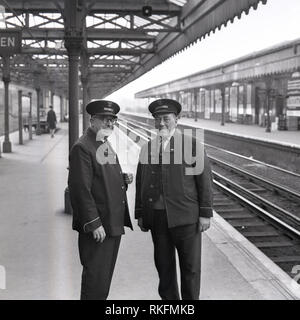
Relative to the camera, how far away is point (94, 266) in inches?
146

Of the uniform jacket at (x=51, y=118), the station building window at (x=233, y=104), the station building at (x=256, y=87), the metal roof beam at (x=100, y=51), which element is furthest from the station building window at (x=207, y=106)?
the metal roof beam at (x=100, y=51)

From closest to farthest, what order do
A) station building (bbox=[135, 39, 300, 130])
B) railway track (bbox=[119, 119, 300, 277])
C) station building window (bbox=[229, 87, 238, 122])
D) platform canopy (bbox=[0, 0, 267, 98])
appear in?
1. railway track (bbox=[119, 119, 300, 277])
2. platform canopy (bbox=[0, 0, 267, 98])
3. station building (bbox=[135, 39, 300, 130])
4. station building window (bbox=[229, 87, 238, 122])

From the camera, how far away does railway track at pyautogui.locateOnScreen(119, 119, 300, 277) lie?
7543mm

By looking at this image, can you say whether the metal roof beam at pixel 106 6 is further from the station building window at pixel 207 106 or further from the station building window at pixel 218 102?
the station building window at pixel 207 106

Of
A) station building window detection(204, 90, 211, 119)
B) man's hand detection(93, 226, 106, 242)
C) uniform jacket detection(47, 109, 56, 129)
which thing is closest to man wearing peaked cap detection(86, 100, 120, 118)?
man's hand detection(93, 226, 106, 242)

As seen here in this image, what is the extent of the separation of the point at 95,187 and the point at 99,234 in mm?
343

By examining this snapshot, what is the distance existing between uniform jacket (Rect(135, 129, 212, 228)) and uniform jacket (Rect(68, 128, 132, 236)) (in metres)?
0.27

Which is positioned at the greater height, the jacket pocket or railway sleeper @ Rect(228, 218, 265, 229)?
the jacket pocket

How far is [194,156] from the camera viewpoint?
3.83 metres

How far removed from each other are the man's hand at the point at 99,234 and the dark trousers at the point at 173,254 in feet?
1.58

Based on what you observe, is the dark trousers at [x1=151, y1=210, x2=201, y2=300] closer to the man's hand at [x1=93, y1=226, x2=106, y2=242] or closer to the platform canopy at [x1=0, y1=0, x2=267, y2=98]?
the man's hand at [x1=93, y1=226, x2=106, y2=242]
